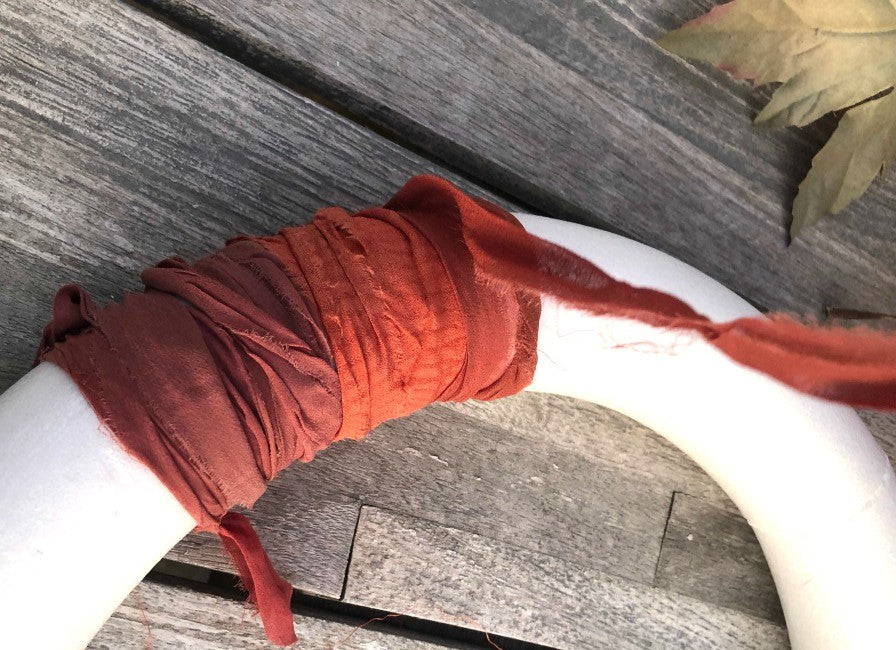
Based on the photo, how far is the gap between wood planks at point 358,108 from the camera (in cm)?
59

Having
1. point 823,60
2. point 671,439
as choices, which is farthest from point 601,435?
point 823,60

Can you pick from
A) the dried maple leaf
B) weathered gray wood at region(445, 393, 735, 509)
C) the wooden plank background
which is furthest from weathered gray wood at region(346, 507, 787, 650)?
the dried maple leaf

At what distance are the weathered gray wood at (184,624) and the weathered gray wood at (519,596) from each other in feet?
0.26

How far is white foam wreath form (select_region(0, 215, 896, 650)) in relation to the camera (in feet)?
1.42

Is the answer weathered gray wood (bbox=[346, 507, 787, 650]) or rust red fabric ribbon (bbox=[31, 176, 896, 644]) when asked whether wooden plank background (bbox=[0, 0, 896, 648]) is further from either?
rust red fabric ribbon (bbox=[31, 176, 896, 644])

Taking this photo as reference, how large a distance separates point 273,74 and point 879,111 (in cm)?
53

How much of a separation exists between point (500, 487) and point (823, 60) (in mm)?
470

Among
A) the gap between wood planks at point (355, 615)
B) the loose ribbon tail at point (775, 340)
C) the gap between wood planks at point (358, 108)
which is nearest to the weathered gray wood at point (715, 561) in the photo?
the gap between wood planks at point (355, 615)

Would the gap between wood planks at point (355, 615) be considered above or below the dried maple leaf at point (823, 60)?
below

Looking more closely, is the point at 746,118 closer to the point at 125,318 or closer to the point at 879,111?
the point at 879,111

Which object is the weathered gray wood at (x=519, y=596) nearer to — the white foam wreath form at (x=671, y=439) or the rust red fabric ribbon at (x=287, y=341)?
the white foam wreath form at (x=671, y=439)

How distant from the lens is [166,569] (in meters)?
0.61

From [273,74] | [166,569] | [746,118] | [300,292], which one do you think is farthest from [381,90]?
[166,569]

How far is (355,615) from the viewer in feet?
2.11
